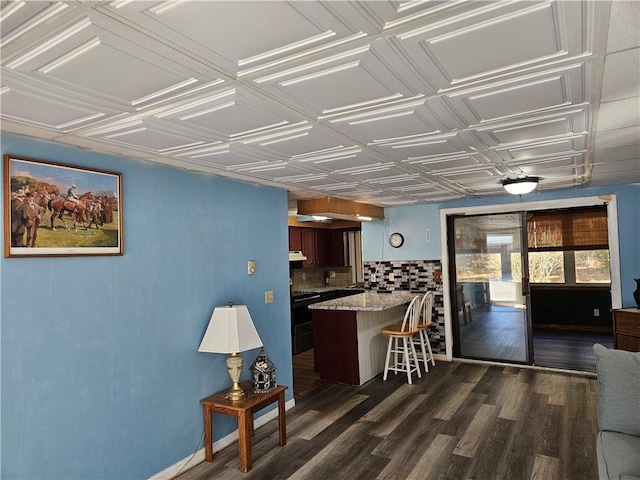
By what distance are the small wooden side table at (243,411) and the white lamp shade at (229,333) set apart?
38 cm

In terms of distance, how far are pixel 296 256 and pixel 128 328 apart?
4.44 metres

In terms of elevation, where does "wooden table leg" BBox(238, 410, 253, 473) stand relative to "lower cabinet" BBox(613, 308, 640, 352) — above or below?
below

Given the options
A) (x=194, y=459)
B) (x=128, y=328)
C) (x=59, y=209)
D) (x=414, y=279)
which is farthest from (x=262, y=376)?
(x=414, y=279)

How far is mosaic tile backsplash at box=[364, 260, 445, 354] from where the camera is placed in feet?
18.8

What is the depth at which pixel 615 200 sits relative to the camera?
15.2ft

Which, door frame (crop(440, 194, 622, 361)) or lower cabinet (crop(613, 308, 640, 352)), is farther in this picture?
door frame (crop(440, 194, 622, 361))

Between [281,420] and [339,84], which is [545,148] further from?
[281,420]

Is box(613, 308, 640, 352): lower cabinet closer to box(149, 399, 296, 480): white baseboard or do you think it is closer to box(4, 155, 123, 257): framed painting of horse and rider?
box(149, 399, 296, 480): white baseboard

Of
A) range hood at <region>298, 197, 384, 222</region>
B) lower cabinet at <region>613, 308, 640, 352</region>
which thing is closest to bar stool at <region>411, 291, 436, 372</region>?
range hood at <region>298, 197, 384, 222</region>

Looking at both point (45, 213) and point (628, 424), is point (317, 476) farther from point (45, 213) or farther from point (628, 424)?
point (45, 213)

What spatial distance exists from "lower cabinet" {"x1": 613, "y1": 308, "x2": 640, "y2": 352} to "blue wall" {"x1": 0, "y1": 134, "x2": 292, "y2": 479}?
12.1 feet

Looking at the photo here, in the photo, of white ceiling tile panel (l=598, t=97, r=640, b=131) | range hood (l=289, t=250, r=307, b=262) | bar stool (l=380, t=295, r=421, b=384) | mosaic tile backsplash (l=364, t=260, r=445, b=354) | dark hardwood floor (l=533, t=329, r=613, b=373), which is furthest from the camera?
range hood (l=289, t=250, r=307, b=262)

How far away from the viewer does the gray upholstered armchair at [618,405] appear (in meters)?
2.06

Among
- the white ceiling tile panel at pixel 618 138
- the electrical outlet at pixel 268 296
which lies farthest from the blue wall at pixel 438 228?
the electrical outlet at pixel 268 296
